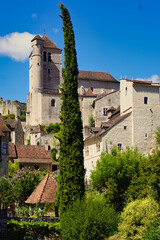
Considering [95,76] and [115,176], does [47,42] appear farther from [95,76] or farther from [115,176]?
[115,176]

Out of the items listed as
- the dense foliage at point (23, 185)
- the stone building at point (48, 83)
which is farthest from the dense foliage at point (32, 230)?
the stone building at point (48, 83)

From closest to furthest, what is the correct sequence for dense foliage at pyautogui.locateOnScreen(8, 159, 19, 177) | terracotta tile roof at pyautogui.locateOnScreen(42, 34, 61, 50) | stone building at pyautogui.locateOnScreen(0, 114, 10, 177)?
stone building at pyautogui.locateOnScreen(0, 114, 10, 177), dense foliage at pyautogui.locateOnScreen(8, 159, 19, 177), terracotta tile roof at pyautogui.locateOnScreen(42, 34, 61, 50)

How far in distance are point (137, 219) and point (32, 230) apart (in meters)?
6.88

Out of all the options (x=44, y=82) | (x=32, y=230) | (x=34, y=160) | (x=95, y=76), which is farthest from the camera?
(x=95, y=76)

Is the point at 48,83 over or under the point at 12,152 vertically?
over

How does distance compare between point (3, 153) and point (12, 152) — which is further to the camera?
point (12, 152)

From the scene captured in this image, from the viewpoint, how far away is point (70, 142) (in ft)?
82.5

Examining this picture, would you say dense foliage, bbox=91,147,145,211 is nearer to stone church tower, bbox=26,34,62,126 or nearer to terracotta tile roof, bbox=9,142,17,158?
terracotta tile roof, bbox=9,142,17,158

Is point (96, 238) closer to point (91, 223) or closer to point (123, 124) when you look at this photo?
point (91, 223)

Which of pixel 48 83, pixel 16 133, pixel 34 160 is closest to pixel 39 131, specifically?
pixel 16 133

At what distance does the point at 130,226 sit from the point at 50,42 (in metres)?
79.0

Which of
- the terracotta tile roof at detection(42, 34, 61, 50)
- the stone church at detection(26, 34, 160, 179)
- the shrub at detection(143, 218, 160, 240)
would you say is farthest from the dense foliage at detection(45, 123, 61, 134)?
the shrub at detection(143, 218, 160, 240)

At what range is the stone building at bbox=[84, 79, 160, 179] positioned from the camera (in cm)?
4656

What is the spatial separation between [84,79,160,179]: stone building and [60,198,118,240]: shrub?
2353 centimetres
